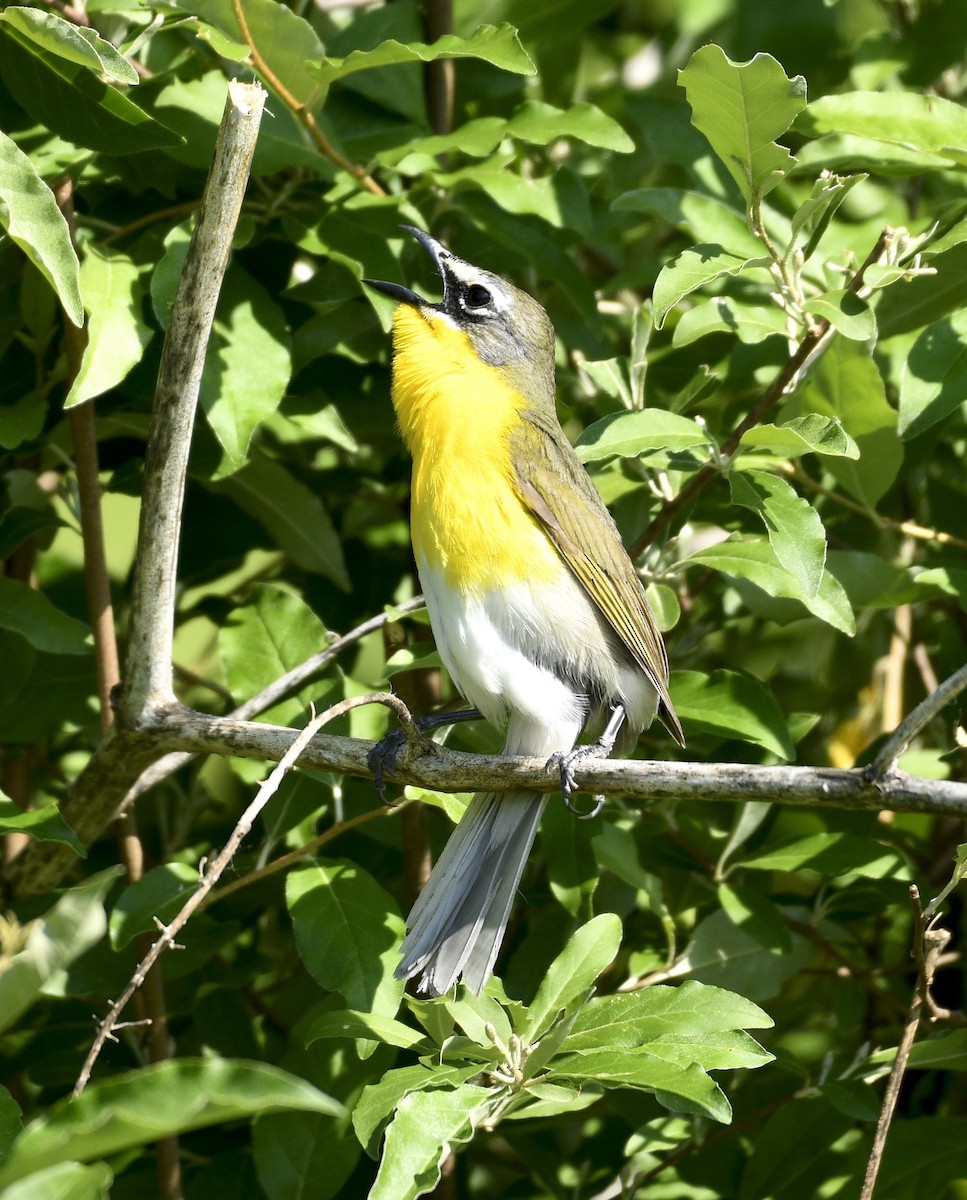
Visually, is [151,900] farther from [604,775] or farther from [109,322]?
[109,322]

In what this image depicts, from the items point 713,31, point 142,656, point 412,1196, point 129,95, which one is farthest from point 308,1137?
point 713,31

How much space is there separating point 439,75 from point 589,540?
5.08 feet

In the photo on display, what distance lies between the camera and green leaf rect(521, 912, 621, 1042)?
2875mm

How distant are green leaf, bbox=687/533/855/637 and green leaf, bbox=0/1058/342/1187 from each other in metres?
1.76

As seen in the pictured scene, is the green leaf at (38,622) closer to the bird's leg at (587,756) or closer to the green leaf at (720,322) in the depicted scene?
the bird's leg at (587,756)

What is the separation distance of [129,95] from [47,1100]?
102 inches

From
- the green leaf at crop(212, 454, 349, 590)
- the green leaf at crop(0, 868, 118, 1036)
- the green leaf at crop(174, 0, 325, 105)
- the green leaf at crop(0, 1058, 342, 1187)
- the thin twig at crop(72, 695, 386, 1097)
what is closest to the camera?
the green leaf at crop(0, 1058, 342, 1187)

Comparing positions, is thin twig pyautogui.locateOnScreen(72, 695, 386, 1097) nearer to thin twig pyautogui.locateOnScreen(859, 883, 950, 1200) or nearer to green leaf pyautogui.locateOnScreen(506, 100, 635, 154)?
thin twig pyautogui.locateOnScreen(859, 883, 950, 1200)

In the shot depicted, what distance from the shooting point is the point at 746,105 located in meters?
2.99

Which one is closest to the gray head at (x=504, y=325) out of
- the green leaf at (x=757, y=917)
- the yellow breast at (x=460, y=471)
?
the yellow breast at (x=460, y=471)

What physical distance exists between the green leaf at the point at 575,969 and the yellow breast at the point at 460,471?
103cm

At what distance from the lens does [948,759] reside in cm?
394

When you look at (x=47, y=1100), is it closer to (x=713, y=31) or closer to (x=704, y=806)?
(x=704, y=806)

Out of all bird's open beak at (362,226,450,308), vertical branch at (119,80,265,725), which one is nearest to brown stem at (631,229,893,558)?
bird's open beak at (362,226,450,308)
